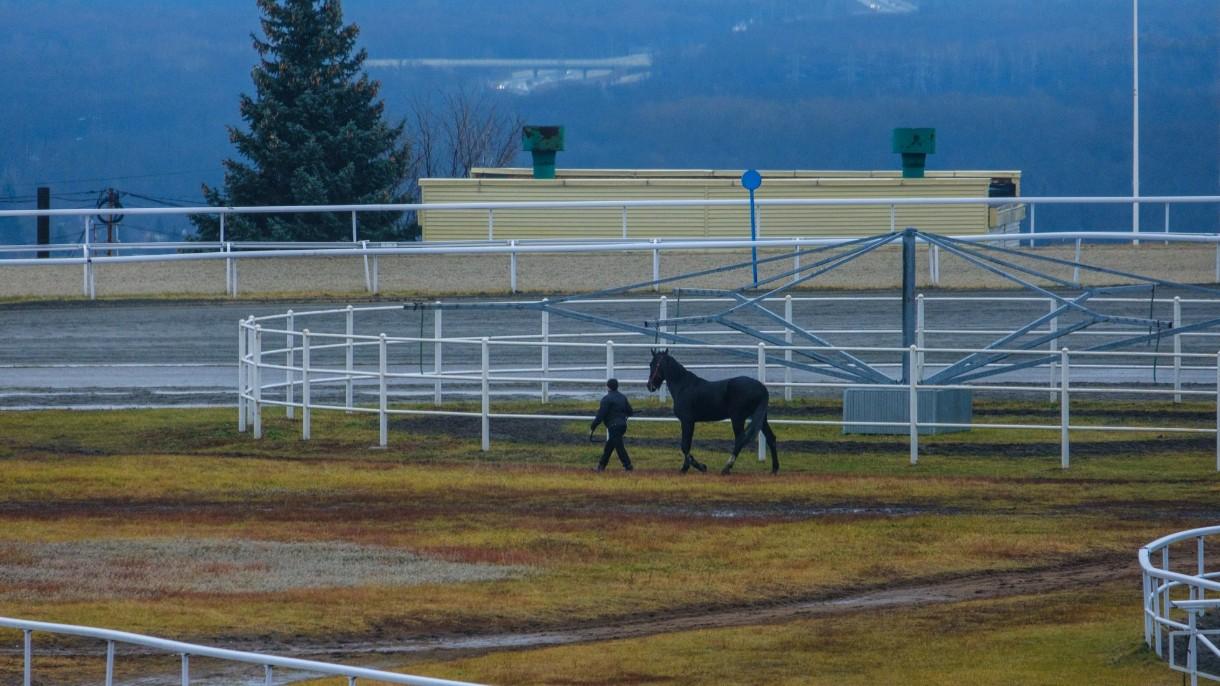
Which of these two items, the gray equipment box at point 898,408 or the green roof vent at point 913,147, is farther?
the green roof vent at point 913,147

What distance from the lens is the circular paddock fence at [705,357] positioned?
2186 centimetres

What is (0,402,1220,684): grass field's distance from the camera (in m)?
11.3

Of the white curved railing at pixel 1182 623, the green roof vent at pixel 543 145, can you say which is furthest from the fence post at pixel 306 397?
the green roof vent at pixel 543 145

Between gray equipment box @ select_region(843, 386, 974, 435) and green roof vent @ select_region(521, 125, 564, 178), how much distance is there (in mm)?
25078

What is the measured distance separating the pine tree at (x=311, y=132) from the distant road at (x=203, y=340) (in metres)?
18.4

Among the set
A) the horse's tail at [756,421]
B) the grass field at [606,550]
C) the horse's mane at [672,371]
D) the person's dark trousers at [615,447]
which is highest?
the horse's mane at [672,371]

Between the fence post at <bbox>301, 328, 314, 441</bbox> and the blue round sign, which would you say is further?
the blue round sign

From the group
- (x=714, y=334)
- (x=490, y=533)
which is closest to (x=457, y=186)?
(x=714, y=334)

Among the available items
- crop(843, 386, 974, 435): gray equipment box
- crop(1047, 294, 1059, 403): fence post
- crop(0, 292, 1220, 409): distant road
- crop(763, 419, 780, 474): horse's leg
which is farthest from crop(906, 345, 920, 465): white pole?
crop(0, 292, 1220, 409): distant road

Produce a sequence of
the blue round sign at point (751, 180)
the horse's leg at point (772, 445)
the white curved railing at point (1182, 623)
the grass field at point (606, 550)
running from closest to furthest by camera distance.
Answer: the white curved railing at point (1182, 623) → the grass field at point (606, 550) → the horse's leg at point (772, 445) → the blue round sign at point (751, 180)

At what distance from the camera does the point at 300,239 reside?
151 ft

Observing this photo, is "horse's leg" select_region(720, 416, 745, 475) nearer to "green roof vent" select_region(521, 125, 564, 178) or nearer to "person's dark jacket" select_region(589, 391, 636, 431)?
"person's dark jacket" select_region(589, 391, 636, 431)

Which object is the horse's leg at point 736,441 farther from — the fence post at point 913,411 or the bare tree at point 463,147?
the bare tree at point 463,147

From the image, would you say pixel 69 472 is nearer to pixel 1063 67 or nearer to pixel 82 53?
pixel 1063 67
